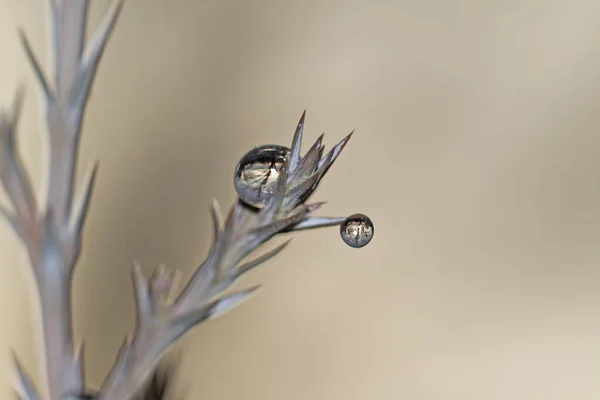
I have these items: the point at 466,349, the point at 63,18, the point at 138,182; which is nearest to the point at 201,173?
the point at 138,182

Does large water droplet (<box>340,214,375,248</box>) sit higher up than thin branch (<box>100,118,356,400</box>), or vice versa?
large water droplet (<box>340,214,375,248</box>)

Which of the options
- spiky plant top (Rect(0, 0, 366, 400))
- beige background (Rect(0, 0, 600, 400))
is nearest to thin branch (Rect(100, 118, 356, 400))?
spiky plant top (Rect(0, 0, 366, 400))

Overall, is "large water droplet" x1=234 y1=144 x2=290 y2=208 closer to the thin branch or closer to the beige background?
the thin branch

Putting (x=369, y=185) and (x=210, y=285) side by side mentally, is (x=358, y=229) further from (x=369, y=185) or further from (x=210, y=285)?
(x=369, y=185)

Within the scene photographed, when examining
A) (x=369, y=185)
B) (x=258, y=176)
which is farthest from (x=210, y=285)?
(x=369, y=185)

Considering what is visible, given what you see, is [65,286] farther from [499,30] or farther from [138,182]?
[499,30]

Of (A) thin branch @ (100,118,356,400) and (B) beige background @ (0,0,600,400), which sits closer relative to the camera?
(A) thin branch @ (100,118,356,400)

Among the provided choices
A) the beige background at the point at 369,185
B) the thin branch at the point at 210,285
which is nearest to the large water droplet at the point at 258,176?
the thin branch at the point at 210,285
